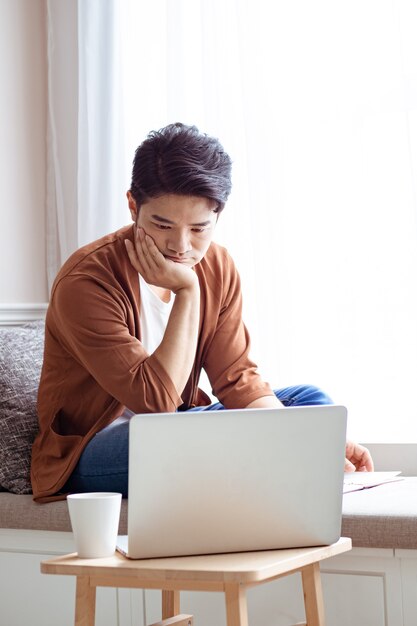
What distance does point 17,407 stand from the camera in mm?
2008

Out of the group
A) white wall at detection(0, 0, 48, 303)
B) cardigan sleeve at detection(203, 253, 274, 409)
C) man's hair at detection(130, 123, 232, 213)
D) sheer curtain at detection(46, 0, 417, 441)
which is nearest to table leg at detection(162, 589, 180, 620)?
cardigan sleeve at detection(203, 253, 274, 409)

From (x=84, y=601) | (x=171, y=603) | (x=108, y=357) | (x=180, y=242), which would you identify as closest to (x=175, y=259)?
(x=180, y=242)

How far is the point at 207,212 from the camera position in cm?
182

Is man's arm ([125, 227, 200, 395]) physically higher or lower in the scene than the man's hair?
lower

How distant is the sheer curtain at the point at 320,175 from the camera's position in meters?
2.34

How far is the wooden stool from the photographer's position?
1.09 meters

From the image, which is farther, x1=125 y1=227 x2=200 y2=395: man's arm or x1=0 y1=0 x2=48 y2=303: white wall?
x1=0 y1=0 x2=48 y2=303: white wall

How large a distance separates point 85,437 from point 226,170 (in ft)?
1.98

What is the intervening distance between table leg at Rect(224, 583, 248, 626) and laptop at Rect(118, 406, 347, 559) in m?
0.09

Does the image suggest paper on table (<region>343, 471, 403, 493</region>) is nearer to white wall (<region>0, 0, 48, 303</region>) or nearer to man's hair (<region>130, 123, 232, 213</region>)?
man's hair (<region>130, 123, 232, 213</region>)

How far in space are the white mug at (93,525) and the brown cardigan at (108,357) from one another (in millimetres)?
489

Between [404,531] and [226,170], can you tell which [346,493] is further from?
[226,170]

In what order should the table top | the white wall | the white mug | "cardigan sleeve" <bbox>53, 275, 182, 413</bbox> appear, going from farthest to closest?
the white wall
"cardigan sleeve" <bbox>53, 275, 182, 413</bbox>
the white mug
the table top

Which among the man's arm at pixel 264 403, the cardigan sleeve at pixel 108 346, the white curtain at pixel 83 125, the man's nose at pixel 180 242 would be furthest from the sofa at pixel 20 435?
the white curtain at pixel 83 125
